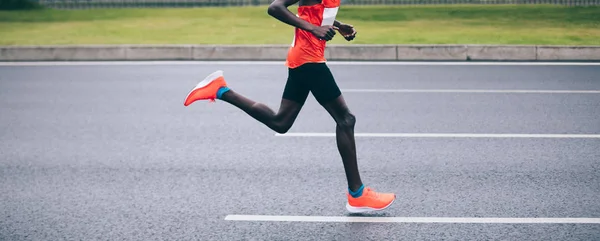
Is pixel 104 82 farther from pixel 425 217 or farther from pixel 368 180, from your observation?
pixel 425 217

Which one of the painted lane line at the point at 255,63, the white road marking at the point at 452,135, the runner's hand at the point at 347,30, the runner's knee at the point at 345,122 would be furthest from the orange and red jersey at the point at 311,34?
the painted lane line at the point at 255,63

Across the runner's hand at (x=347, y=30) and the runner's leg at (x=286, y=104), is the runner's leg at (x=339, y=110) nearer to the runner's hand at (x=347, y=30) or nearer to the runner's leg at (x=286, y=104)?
the runner's leg at (x=286, y=104)

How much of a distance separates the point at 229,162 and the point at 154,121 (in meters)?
2.13

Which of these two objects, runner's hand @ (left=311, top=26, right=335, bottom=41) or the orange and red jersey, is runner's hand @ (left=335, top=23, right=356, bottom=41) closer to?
the orange and red jersey

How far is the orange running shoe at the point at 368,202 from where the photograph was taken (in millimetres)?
5730

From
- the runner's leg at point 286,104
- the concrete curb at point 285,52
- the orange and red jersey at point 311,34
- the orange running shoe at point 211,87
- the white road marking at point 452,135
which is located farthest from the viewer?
the concrete curb at point 285,52

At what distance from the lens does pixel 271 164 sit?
716cm

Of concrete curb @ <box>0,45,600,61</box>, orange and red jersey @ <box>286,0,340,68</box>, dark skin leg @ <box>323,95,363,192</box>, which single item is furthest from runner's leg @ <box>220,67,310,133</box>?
concrete curb @ <box>0,45,600,61</box>

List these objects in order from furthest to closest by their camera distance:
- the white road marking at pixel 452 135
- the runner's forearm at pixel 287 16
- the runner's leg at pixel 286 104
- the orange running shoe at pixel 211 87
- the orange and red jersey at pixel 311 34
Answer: the white road marking at pixel 452 135
the orange running shoe at pixel 211 87
the runner's leg at pixel 286 104
the orange and red jersey at pixel 311 34
the runner's forearm at pixel 287 16

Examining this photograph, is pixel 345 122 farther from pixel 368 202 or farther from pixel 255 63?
pixel 255 63

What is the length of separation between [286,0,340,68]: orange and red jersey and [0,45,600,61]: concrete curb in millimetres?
8278

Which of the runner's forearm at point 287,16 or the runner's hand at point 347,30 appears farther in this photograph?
the runner's hand at point 347,30

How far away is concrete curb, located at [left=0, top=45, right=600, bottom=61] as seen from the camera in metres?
13.7

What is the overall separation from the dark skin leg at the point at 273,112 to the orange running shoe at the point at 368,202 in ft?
2.19
